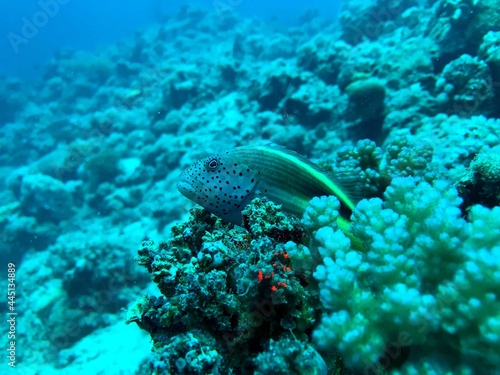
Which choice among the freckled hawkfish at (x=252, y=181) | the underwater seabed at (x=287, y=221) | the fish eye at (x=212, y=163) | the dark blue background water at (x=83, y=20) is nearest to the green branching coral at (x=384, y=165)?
the underwater seabed at (x=287, y=221)

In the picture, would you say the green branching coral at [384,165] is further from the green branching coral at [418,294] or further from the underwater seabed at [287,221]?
the green branching coral at [418,294]

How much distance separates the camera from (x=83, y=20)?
8906cm

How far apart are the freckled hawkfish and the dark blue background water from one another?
157ft

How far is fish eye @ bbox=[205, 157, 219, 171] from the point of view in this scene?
331 centimetres

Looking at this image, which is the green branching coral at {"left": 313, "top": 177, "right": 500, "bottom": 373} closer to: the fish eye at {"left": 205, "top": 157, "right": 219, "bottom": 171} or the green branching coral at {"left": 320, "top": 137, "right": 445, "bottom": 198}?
the green branching coral at {"left": 320, "top": 137, "right": 445, "bottom": 198}

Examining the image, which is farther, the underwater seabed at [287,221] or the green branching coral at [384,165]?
the green branching coral at [384,165]

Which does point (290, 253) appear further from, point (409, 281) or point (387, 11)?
point (387, 11)

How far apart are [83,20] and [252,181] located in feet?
354

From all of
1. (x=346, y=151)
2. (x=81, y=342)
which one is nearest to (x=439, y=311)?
(x=346, y=151)

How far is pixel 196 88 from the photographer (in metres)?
16.6

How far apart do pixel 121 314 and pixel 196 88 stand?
Answer: 37.9 ft

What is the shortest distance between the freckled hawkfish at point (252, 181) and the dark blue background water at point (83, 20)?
47778 millimetres

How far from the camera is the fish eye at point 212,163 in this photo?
10.9 feet

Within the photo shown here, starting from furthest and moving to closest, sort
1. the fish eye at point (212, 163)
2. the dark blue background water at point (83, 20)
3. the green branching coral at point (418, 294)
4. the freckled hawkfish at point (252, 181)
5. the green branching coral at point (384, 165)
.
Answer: the dark blue background water at point (83, 20)
the green branching coral at point (384, 165)
the fish eye at point (212, 163)
the freckled hawkfish at point (252, 181)
the green branching coral at point (418, 294)
